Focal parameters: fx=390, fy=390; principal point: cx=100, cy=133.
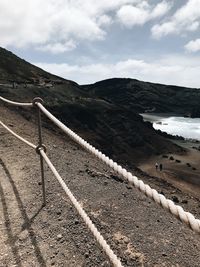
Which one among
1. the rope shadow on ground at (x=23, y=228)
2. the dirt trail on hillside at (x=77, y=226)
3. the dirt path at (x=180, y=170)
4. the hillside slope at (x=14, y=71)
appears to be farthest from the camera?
the hillside slope at (x=14, y=71)

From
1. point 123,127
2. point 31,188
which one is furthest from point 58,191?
point 123,127

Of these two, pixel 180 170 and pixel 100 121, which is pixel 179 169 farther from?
pixel 100 121

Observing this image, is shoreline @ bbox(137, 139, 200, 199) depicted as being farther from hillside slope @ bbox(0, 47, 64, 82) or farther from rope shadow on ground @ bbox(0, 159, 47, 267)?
hillside slope @ bbox(0, 47, 64, 82)

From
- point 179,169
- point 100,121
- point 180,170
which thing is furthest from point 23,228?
point 100,121

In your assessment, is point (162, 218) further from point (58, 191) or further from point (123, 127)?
point (123, 127)

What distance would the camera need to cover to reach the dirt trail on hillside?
5.63 meters

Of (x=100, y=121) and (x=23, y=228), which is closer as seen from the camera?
(x=23, y=228)

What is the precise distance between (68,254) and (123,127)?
61.7 m

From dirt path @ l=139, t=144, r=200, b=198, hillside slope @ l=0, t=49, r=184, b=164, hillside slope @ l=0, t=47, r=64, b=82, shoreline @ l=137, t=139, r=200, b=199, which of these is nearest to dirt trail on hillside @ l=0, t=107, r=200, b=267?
shoreline @ l=137, t=139, r=200, b=199

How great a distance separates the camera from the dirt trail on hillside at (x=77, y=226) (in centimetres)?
563

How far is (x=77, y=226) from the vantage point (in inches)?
247

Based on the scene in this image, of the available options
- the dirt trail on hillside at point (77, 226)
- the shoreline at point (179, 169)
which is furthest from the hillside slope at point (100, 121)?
the dirt trail on hillside at point (77, 226)

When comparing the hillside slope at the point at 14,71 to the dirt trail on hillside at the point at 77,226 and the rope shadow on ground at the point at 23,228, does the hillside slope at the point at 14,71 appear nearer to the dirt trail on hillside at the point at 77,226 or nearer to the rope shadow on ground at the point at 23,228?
the dirt trail on hillside at the point at 77,226

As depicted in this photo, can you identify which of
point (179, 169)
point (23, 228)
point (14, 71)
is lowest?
point (179, 169)
